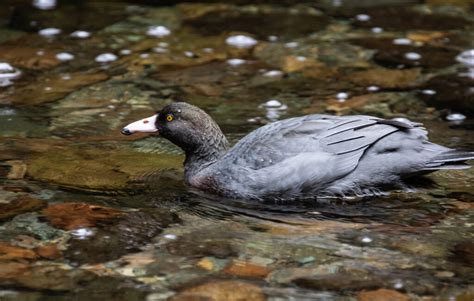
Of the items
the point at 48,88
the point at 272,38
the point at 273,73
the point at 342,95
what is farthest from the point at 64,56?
the point at 342,95

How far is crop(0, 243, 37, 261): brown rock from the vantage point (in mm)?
4996

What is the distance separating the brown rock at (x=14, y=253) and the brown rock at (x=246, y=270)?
1100 millimetres

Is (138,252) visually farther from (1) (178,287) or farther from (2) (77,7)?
(2) (77,7)

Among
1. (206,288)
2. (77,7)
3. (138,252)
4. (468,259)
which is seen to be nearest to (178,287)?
(206,288)

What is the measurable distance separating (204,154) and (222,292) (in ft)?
6.26

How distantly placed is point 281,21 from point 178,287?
244 inches

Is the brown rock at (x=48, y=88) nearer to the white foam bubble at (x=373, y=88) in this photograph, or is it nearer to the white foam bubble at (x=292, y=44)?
the white foam bubble at (x=292, y=44)

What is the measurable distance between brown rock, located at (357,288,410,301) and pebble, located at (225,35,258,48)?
17.4 ft

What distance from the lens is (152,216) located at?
5.68m

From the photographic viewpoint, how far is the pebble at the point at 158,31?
9930 mm

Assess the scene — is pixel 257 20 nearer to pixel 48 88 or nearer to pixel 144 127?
pixel 48 88

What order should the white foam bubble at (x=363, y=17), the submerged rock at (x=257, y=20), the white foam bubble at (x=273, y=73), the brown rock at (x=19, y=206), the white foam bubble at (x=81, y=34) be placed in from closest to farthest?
the brown rock at (x=19, y=206) < the white foam bubble at (x=273, y=73) < the white foam bubble at (x=81, y=34) < the submerged rock at (x=257, y=20) < the white foam bubble at (x=363, y=17)

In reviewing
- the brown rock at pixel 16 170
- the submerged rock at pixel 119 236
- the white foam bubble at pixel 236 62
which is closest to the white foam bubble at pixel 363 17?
the white foam bubble at pixel 236 62

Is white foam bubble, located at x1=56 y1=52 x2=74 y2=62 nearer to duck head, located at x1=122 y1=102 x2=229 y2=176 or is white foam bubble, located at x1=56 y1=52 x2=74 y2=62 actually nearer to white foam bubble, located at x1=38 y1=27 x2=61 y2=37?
white foam bubble, located at x1=38 y1=27 x2=61 y2=37
